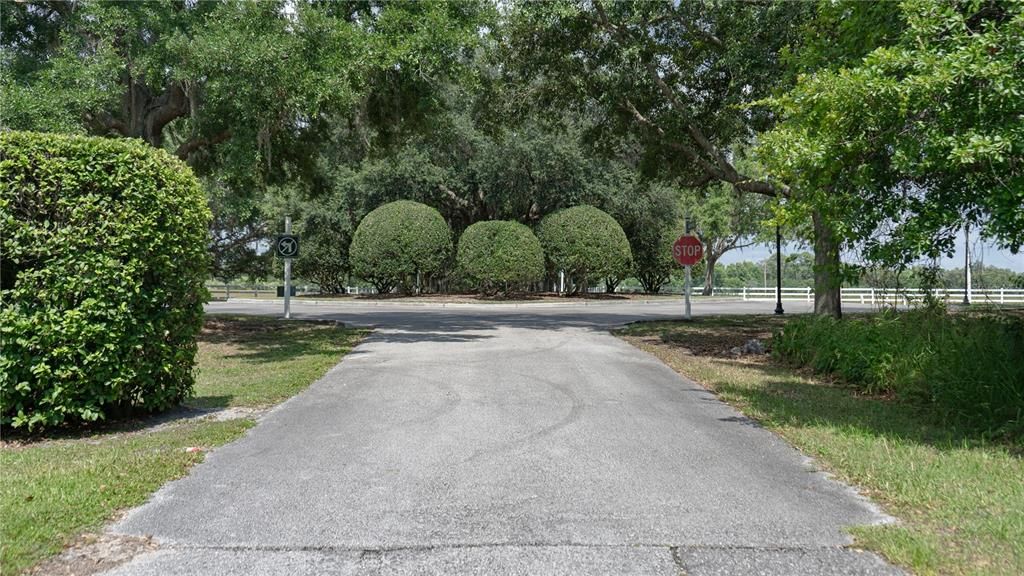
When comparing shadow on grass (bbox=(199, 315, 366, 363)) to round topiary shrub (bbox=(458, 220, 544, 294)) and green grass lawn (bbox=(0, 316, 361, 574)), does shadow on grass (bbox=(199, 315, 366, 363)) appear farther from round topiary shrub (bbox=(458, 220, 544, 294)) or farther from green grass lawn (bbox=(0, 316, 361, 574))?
round topiary shrub (bbox=(458, 220, 544, 294))

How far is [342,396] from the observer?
8.54 m

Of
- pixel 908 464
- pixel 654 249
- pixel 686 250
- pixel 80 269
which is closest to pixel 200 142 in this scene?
pixel 80 269

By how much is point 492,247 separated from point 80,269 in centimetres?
3104

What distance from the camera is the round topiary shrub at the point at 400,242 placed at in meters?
38.0

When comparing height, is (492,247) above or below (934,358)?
above

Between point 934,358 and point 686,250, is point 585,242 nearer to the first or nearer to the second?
point 686,250

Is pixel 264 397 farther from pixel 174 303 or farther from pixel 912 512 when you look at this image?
pixel 912 512

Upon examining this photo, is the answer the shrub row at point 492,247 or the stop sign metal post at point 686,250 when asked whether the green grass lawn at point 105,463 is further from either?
the shrub row at point 492,247

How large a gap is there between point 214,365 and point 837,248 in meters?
9.41

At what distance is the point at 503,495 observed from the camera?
15.6 feet

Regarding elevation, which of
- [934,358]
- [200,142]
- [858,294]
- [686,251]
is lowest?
[934,358]

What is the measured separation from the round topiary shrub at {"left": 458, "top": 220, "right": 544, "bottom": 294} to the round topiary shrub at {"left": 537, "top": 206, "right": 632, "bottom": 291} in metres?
1.23

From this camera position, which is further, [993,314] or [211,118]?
[211,118]

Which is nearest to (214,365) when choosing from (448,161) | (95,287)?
(95,287)
